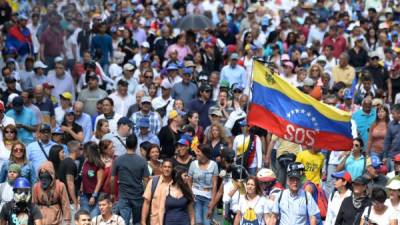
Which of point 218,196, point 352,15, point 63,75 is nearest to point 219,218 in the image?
point 218,196

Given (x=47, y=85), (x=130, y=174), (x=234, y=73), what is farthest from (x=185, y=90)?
(x=130, y=174)

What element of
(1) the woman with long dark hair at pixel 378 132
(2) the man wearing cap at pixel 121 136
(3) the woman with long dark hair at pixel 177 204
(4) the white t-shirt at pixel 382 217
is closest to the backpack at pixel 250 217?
(3) the woman with long dark hair at pixel 177 204

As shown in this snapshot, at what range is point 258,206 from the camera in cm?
1912

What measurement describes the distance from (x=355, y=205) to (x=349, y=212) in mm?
113

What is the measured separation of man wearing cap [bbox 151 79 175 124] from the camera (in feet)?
83.2

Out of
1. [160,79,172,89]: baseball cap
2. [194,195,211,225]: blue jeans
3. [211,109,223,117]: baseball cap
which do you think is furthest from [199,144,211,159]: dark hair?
[160,79,172,89]: baseball cap

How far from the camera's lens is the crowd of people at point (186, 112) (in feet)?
62.9

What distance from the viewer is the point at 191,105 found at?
83.8ft

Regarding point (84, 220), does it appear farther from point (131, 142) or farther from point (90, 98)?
point (90, 98)

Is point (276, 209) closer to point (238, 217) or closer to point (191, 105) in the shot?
point (238, 217)

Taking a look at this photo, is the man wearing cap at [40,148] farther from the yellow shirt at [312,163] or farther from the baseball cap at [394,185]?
the baseball cap at [394,185]

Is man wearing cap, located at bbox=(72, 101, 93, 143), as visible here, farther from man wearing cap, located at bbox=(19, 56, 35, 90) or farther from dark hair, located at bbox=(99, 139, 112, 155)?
man wearing cap, located at bbox=(19, 56, 35, 90)

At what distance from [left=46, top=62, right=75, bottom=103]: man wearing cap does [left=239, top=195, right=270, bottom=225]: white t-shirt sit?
9205 millimetres

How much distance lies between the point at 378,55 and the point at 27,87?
7.61m
